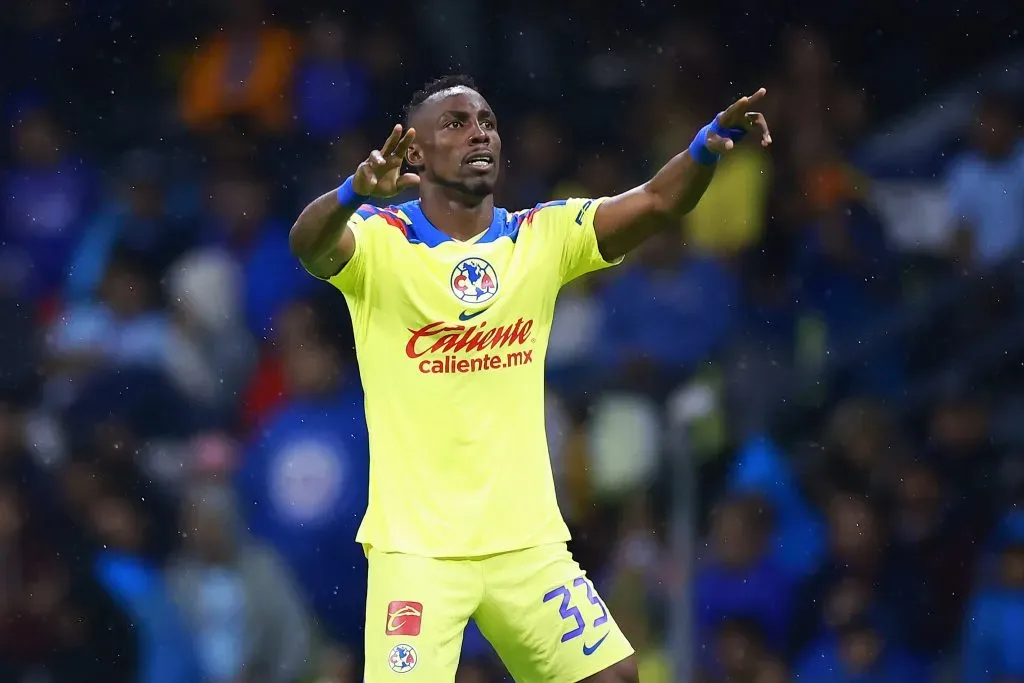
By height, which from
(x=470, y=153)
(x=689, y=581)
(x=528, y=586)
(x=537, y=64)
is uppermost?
(x=537, y=64)

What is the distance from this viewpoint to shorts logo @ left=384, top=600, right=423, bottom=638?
4887 mm

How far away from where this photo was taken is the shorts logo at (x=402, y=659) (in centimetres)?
486

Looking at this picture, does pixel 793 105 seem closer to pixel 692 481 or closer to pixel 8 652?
pixel 692 481

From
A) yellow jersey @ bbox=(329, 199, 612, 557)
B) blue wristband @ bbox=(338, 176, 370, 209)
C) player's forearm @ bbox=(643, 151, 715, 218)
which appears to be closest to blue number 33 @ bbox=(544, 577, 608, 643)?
yellow jersey @ bbox=(329, 199, 612, 557)

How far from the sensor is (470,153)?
5.21 metres

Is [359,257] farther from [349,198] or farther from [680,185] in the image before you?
[680,185]

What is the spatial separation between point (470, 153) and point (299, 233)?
1.99 ft

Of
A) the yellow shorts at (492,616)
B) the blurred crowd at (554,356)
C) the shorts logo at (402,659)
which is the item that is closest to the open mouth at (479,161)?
the yellow shorts at (492,616)

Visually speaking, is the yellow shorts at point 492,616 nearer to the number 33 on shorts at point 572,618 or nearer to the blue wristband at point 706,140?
the number 33 on shorts at point 572,618

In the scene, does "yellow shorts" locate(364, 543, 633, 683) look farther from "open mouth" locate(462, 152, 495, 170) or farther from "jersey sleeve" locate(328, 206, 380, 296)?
"open mouth" locate(462, 152, 495, 170)

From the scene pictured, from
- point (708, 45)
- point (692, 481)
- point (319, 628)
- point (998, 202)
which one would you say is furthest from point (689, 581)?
point (708, 45)

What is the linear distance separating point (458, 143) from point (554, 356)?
2982 mm

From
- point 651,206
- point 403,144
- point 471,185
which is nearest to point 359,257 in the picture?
point 471,185

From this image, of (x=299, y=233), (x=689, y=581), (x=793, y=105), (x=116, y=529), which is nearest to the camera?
(x=299, y=233)
